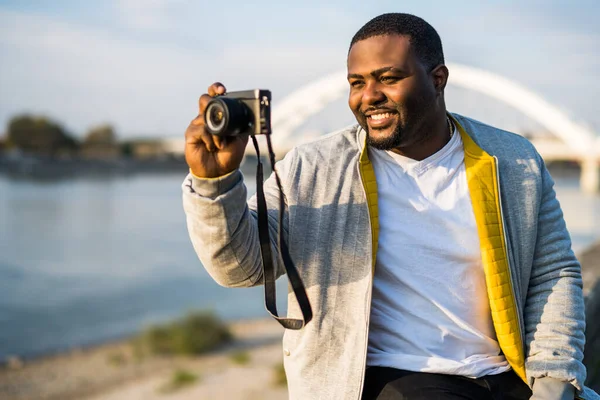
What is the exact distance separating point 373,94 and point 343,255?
42cm

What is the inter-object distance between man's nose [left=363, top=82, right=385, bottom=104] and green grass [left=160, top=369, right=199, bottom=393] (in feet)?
15.9

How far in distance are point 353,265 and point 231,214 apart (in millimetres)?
346

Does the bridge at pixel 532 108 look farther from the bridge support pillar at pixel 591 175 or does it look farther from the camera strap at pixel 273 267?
the camera strap at pixel 273 267

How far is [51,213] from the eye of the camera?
27.0 meters

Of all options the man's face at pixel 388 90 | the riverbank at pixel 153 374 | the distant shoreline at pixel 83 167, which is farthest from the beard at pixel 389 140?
the distant shoreline at pixel 83 167

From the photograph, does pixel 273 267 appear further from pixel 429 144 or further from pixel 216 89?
pixel 429 144

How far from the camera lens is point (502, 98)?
3188cm

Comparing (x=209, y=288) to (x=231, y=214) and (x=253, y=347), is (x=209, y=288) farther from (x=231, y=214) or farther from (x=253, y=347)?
(x=231, y=214)

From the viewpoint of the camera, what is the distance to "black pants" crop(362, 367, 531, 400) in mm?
1446

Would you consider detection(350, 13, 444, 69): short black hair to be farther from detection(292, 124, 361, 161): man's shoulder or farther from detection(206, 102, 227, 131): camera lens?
detection(206, 102, 227, 131): camera lens

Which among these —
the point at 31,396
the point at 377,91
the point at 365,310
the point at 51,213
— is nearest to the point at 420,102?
the point at 377,91

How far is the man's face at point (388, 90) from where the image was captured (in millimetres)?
1570

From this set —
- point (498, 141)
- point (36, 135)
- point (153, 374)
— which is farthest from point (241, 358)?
point (36, 135)

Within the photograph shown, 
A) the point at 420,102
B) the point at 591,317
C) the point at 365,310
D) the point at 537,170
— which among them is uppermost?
the point at 420,102
